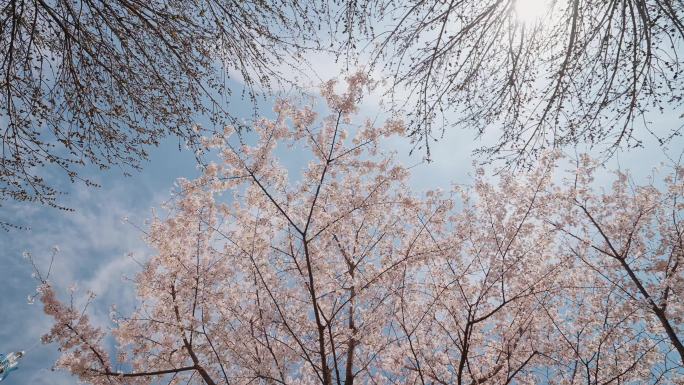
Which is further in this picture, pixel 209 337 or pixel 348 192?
pixel 348 192

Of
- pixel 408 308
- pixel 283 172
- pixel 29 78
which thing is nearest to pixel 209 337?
pixel 283 172

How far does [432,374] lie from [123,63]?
6.60 m

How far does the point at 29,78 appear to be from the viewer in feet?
12.1

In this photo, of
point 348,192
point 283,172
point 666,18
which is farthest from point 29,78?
point 666,18

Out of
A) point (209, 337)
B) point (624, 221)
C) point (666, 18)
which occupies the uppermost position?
point (624, 221)

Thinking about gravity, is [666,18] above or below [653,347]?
above

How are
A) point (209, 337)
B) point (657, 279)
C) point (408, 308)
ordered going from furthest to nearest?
point (657, 279) → point (408, 308) → point (209, 337)

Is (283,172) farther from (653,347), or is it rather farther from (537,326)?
(653,347)

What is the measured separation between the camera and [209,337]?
6.14 m

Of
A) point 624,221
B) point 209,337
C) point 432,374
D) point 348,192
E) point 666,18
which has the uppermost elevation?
point 348,192

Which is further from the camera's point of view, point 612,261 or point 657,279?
point 612,261

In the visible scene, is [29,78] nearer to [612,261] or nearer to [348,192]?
[348,192]

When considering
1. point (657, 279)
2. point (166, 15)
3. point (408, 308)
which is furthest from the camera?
point (657, 279)

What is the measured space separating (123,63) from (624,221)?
9979 mm
